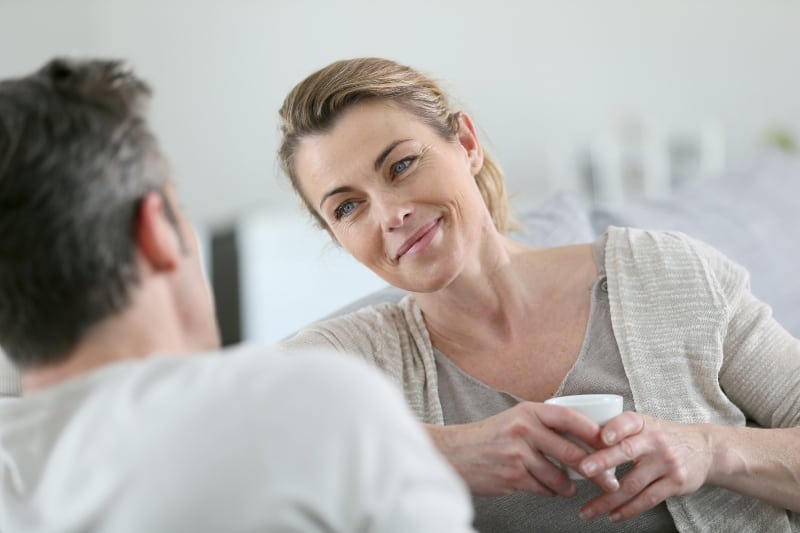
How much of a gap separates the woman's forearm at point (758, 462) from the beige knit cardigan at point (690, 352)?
7 cm

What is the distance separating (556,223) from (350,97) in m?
0.75

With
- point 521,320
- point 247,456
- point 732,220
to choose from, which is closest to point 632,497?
point 521,320

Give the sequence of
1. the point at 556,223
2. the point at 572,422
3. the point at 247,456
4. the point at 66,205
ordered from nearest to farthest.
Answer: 1. the point at 247,456
2. the point at 66,205
3. the point at 572,422
4. the point at 556,223

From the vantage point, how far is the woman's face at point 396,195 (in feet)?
5.46

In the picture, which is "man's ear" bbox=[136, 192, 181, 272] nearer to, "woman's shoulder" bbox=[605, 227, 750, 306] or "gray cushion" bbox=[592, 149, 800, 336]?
"woman's shoulder" bbox=[605, 227, 750, 306]

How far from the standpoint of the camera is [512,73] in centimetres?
546

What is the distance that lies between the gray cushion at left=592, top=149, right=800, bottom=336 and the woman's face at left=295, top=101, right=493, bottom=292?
0.81 metres

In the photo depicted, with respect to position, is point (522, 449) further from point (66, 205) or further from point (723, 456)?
point (66, 205)

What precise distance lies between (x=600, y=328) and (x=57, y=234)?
994 millimetres

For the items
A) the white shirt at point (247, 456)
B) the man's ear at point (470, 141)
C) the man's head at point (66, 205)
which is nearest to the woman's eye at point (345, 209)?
the man's ear at point (470, 141)

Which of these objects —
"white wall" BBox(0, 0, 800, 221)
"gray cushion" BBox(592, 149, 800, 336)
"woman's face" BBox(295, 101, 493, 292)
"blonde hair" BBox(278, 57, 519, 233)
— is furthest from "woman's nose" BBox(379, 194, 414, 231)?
"white wall" BBox(0, 0, 800, 221)

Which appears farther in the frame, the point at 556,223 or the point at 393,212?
the point at 556,223

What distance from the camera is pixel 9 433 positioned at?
38.5 inches

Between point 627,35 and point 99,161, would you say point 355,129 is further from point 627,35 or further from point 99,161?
point 627,35
